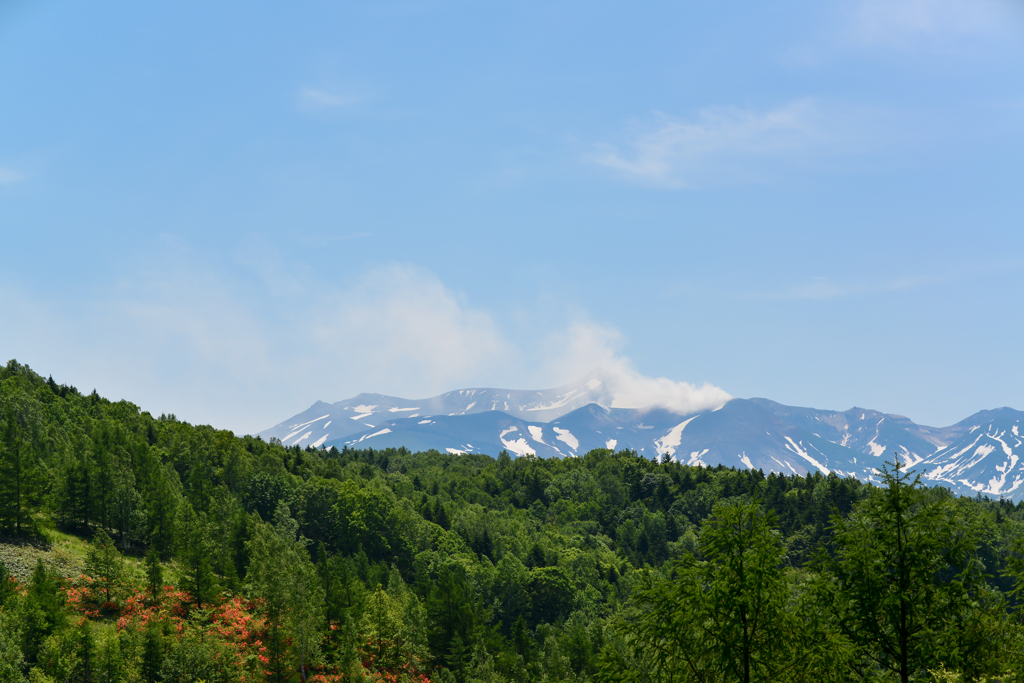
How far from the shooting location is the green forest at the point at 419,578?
69.8ft

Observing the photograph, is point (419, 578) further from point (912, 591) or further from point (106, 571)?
point (912, 591)

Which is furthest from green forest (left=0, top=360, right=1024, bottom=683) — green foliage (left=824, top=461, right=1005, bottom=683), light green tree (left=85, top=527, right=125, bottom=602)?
light green tree (left=85, top=527, right=125, bottom=602)

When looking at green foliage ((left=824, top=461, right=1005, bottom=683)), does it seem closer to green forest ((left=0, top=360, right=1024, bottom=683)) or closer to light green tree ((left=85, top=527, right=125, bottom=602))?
green forest ((left=0, top=360, right=1024, bottom=683))

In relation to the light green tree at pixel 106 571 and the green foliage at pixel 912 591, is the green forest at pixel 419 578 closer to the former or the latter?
the green foliage at pixel 912 591

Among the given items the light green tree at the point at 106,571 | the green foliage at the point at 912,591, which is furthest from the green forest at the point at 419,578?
the light green tree at the point at 106,571

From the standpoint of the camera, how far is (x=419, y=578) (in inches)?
5315

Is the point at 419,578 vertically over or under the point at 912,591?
under

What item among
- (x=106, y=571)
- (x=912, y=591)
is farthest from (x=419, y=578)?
(x=912, y=591)

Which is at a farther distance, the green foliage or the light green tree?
the light green tree

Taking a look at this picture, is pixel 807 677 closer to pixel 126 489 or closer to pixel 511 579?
pixel 126 489

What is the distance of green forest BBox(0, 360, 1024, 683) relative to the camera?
21.3 metres

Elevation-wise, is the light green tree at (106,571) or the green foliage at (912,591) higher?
the green foliage at (912,591)

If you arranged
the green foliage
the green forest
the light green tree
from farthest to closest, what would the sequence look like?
the light green tree
the green foliage
the green forest

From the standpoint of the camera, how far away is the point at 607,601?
150 metres
